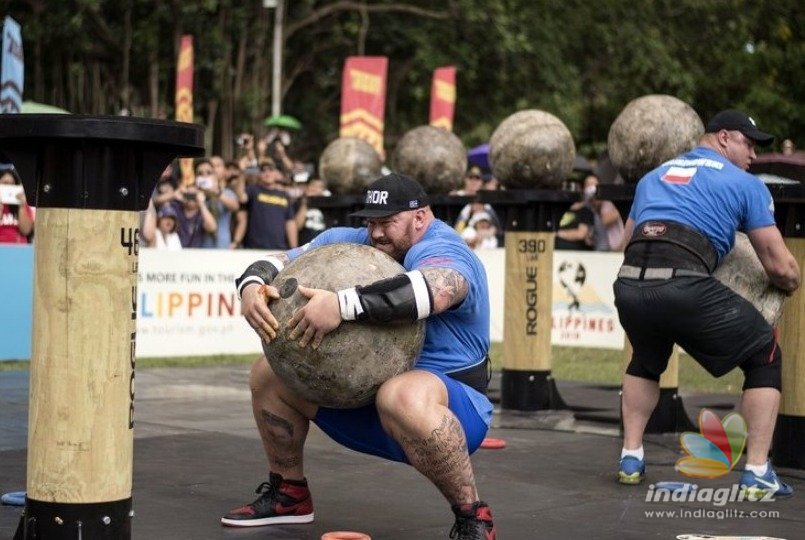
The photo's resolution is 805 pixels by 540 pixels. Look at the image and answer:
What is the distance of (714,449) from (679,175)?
200 centimetres

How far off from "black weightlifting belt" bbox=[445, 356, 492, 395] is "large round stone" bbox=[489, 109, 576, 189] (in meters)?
→ 4.78

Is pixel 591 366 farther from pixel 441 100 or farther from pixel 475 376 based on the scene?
pixel 475 376

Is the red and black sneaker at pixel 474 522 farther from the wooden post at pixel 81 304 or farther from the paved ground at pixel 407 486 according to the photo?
the wooden post at pixel 81 304

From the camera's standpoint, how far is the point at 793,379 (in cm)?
863

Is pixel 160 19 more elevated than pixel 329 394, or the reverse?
pixel 160 19

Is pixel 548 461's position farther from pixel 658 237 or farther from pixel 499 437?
pixel 658 237

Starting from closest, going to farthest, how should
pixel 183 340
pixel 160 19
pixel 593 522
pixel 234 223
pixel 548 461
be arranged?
pixel 593 522 < pixel 548 461 < pixel 183 340 < pixel 234 223 < pixel 160 19

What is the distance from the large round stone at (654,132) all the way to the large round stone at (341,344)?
4109 mm

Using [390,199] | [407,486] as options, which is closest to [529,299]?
[407,486]

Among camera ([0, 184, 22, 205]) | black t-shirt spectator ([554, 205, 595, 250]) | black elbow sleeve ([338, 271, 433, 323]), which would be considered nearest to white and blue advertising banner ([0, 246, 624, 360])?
black t-shirt spectator ([554, 205, 595, 250])

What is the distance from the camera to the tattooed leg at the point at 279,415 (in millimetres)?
6418

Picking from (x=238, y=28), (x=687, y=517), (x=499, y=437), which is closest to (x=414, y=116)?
(x=238, y=28)

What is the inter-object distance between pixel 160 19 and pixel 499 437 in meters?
23.0

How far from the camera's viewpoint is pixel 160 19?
102 ft
